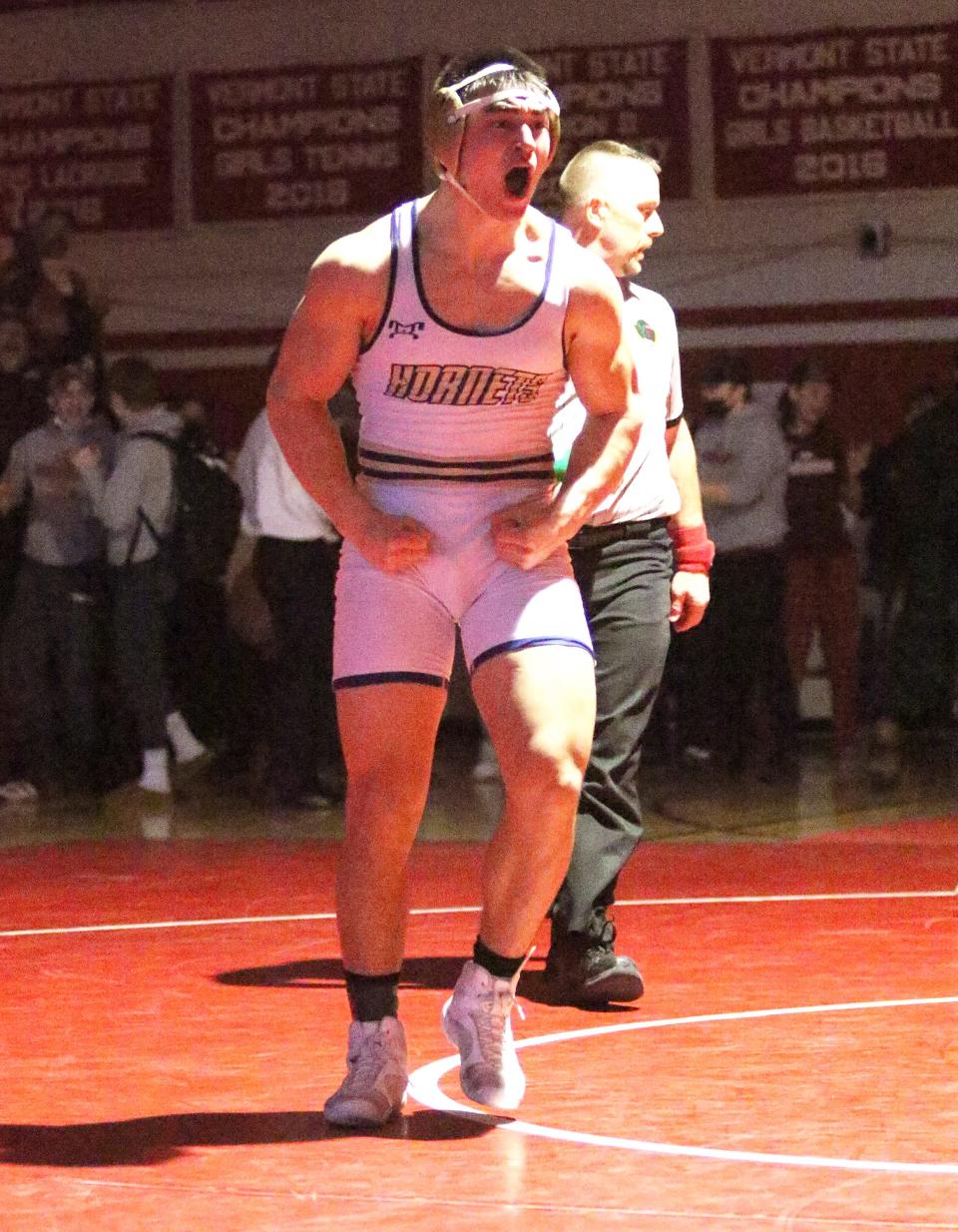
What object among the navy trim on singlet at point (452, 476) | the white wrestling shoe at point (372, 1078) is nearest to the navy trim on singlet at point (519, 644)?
the navy trim on singlet at point (452, 476)

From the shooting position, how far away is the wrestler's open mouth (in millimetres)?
4473

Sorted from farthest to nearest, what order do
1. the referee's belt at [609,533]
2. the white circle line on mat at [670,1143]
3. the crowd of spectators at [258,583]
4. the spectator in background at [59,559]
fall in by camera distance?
the spectator in background at [59,559], the crowd of spectators at [258,583], the referee's belt at [609,533], the white circle line on mat at [670,1143]

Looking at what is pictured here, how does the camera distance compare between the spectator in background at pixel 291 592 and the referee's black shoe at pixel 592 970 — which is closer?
the referee's black shoe at pixel 592 970

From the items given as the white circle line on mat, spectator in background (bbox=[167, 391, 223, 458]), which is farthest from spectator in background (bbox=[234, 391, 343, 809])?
the white circle line on mat

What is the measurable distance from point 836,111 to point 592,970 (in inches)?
408

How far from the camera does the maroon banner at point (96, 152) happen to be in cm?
1623

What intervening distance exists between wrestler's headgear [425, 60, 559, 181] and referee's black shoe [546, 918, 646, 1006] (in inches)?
81.0

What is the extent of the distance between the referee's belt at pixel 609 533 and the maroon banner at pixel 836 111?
9.63m

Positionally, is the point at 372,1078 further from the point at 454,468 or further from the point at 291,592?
the point at 291,592

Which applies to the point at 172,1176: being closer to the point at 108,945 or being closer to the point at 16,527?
the point at 108,945

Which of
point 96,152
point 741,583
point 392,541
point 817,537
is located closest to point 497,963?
point 392,541

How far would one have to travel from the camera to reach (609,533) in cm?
618

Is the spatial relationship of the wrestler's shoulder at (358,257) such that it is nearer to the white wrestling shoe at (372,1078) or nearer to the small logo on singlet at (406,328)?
the small logo on singlet at (406,328)

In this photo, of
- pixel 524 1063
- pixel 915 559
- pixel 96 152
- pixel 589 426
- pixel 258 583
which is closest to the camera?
pixel 589 426
